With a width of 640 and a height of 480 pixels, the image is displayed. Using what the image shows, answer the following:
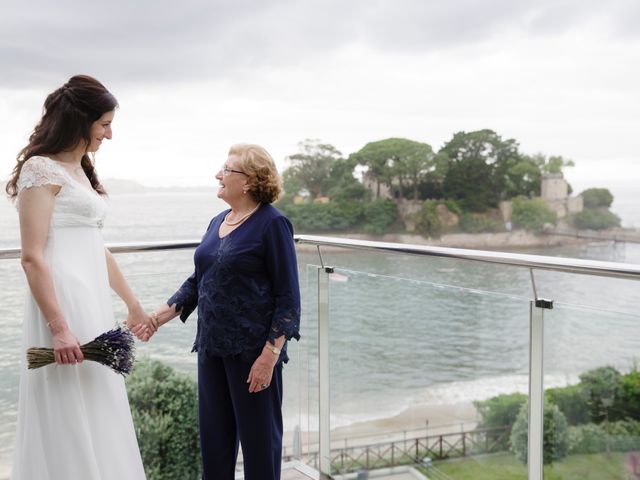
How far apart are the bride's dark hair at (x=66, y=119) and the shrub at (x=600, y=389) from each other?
5.55ft

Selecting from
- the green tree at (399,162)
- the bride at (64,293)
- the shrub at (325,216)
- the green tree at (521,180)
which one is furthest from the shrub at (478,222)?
the bride at (64,293)

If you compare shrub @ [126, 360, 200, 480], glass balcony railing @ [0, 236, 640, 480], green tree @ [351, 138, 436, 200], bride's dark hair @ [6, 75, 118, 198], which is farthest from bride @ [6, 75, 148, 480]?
green tree @ [351, 138, 436, 200]

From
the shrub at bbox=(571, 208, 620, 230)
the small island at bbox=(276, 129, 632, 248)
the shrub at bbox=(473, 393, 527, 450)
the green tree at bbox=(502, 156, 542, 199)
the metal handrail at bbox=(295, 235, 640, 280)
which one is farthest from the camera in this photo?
the green tree at bbox=(502, 156, 542, 199)

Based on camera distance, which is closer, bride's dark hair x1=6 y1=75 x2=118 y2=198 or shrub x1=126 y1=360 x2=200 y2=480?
bride's dark hair x1=6 y1=75 x2=118 y2=198

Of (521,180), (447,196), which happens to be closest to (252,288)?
(447,196)

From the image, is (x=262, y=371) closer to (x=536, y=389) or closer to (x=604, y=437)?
(x=536, y=389)

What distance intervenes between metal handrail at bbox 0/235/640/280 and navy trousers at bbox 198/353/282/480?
0.59 meters

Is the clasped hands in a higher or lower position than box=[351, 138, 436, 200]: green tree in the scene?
lower

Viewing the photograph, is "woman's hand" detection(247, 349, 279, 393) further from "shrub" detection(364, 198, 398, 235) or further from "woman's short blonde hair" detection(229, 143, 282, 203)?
"shrub" detection(364, 198, 398, 235)

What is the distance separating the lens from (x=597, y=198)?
50.9 m

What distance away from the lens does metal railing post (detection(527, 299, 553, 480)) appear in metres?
2.08

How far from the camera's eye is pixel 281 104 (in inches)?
2324

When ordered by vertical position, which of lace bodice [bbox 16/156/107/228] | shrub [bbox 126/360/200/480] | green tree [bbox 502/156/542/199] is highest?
green tree [bbox 502/156/542/199]

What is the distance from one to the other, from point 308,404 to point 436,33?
60.7 m
